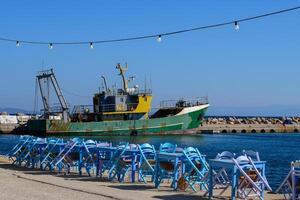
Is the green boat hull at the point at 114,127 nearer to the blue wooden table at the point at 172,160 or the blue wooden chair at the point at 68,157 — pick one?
the blue wooden chair at the point at 68,157

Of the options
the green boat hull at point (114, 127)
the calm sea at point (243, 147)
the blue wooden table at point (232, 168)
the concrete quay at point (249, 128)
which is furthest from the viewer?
the concrete quay at point (249, 128)

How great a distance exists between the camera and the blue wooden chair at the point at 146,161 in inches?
504

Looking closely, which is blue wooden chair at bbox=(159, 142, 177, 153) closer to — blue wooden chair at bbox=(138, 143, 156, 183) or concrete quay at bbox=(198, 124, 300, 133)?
blue wooden chair at bbox=(138, 143, 156, 183)

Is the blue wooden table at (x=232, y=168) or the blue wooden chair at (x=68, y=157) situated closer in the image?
the blue wooden table at (x=232, y=168)

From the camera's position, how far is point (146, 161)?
12.7 meters

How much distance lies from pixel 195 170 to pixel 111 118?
42.6 metres

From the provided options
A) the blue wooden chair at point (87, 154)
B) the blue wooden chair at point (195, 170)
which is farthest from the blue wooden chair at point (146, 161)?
→ the blue wooden chair at point (87, 154)

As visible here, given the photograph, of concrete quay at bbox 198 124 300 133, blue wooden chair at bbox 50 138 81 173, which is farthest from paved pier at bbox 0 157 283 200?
concrete quay at bbox 198 124 300 133

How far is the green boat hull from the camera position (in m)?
52.3

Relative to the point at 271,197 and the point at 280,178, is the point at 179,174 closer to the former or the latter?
the point at 271,197

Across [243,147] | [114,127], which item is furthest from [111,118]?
[243,147]

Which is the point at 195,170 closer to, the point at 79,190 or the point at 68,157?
the point at 79,190

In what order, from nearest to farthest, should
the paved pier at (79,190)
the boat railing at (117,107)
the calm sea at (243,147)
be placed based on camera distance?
the paved pier at (79,190) < the calm sea at (243,147) < the boat railing at (117,107)

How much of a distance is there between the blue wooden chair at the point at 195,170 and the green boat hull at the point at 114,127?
1593 inches
